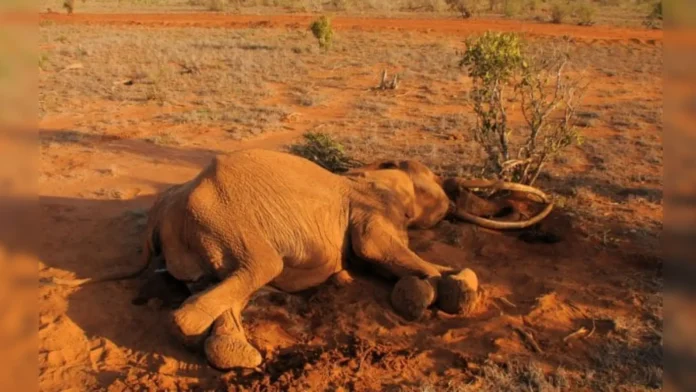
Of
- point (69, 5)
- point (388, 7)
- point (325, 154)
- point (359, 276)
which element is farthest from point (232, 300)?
point (388, 7)

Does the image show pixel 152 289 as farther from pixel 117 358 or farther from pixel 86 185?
pixel 86 185

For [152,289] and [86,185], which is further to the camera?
[86,185]

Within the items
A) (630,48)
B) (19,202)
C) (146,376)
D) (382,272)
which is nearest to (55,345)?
(146,376)

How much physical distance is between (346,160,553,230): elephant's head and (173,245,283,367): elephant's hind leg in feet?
4.56

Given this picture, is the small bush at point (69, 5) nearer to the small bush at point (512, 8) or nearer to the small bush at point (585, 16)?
the small bush at point (512, 8)

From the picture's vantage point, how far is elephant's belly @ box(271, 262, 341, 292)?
4922 mm

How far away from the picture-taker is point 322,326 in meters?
4.57

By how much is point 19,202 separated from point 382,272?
4.15 meters

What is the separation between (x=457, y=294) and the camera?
4656mm

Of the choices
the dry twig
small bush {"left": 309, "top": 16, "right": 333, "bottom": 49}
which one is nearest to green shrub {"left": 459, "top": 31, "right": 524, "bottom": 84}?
the dry twig

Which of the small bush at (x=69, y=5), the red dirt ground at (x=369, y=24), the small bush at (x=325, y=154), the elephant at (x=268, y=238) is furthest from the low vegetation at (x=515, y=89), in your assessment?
the small bush at (x=69, y=5)

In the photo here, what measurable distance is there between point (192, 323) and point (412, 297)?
161cm

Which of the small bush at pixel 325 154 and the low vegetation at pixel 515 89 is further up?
the low vegetation at pixel 515 89

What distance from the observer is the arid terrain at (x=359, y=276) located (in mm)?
4070
